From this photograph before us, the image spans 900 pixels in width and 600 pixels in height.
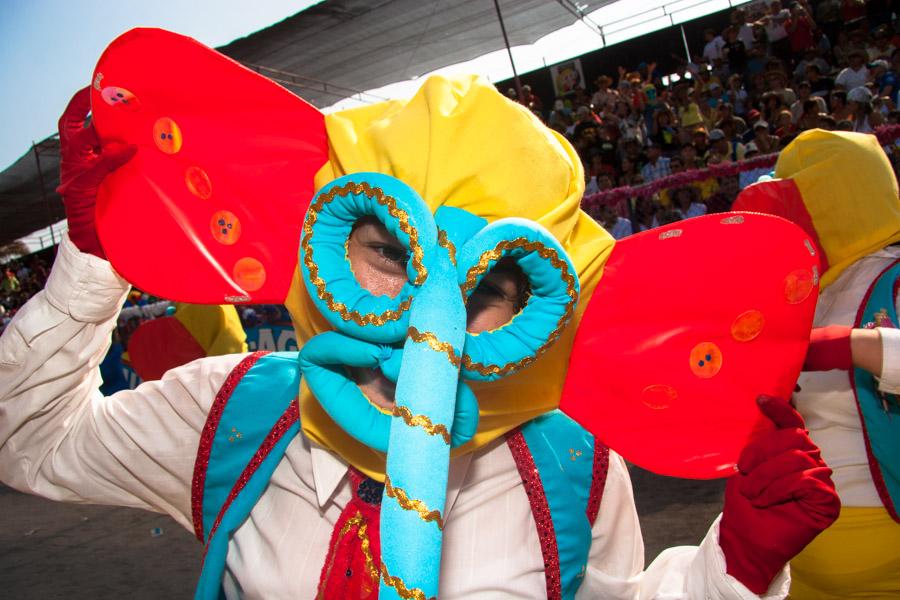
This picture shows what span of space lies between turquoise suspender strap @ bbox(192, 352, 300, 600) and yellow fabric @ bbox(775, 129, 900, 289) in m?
1.84

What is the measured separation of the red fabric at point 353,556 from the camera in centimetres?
121

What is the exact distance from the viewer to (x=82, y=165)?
1.38 m

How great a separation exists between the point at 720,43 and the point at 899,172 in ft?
17.3

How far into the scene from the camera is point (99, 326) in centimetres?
144

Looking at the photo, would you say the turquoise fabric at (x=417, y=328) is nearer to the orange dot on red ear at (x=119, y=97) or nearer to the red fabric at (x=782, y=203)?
the orange dot on red ear at (x=119, y=97)

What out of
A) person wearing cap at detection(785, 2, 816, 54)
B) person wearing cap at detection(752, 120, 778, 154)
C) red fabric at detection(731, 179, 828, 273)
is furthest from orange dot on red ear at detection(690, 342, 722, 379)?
person wearing cap at detection(785, 2, 816, 54)

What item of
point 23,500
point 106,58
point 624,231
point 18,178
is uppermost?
point 18,178

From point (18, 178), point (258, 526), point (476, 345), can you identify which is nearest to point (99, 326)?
point (258, 526)

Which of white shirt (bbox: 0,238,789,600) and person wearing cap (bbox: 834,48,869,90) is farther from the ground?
person wearing cap (bbox: 834,48,869,90)

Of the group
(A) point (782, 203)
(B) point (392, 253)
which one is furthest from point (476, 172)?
(A) point (782, 203)

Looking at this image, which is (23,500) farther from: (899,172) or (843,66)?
(843,66)

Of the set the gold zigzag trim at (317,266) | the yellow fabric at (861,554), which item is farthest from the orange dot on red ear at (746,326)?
the yellow fabric at (861,554)

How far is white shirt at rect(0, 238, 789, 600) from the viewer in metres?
1.29

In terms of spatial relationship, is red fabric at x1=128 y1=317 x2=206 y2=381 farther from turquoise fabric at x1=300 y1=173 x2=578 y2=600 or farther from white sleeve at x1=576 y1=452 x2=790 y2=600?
turquoise fabric at x1=300 y1=173 x2=578 y2=600
